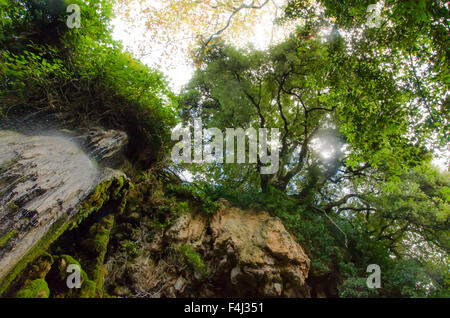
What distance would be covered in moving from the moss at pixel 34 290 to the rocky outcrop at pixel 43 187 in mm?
209

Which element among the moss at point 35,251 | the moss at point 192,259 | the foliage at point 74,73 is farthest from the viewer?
the moss at point 192,259

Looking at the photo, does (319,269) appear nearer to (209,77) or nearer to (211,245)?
(211,245)

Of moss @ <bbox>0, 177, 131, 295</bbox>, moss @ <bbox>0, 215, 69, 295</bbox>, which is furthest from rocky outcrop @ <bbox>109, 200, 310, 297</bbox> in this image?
moss @ <bbox>0, 215, 69, 295</bbox>

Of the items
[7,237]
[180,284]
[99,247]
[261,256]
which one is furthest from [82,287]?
[261,256]

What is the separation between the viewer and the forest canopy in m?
3.57

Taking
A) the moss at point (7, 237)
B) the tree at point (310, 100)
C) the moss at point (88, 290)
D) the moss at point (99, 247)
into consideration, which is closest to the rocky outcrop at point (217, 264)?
the moss at point (99, 247)

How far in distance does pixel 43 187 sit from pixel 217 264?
4.44m

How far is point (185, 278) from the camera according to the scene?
466 cm

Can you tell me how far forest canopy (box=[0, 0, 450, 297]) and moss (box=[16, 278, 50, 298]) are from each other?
338cm

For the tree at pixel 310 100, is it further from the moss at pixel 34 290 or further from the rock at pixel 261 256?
the moss at pixel 34 290

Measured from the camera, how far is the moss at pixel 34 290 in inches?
80.7

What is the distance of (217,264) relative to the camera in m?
5.18

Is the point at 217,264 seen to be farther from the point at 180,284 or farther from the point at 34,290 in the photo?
the point at 34,290
